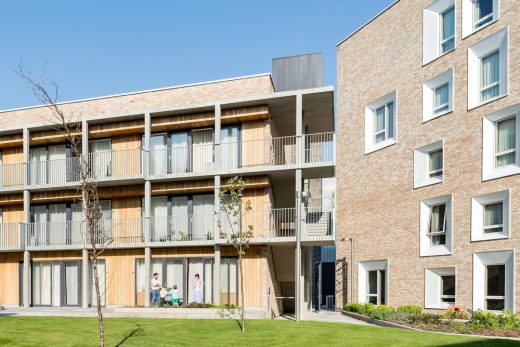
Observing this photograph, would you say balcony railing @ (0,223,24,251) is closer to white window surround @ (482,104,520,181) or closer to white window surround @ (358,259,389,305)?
white window surround @ (358,259,389,305)

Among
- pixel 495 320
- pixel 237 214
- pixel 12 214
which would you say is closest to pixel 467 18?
pixel 495 320

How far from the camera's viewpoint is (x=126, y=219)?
84.6 feet

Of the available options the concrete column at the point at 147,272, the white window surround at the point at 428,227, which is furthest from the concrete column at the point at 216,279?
the white window surround at the point at 428,227

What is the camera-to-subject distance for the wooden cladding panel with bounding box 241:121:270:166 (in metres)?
24.3

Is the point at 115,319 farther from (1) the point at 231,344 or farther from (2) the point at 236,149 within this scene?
(2) the point at 236,149

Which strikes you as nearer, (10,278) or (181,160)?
(181,160)

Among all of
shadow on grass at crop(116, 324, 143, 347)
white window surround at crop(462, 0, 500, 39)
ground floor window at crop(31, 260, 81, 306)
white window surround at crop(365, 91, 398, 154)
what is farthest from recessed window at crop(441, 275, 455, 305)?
ground floor window at crop(31, 260, 81, 306)

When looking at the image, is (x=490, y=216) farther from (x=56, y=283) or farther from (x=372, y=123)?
(x=56, y=283)

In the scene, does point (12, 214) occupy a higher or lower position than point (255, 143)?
lower

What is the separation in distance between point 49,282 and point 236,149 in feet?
39.1

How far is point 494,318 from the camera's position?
18.1 m

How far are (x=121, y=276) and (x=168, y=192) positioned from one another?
15.5 ft

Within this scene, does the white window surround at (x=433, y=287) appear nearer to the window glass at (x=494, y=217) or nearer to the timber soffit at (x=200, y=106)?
the window glass at (x=494, y=217)

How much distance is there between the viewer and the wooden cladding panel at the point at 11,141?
28000 mm
